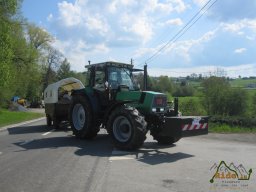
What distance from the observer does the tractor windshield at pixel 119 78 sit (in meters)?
14.1

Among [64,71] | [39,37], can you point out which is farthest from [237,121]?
[64,71]

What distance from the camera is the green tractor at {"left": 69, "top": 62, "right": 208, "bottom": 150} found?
11.3m

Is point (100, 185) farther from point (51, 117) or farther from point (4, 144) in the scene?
point (51, 117)

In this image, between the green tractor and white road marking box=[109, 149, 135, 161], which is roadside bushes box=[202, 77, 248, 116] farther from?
white road marking box=[109, 149, 135, 161]

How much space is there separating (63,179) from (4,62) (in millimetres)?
23006

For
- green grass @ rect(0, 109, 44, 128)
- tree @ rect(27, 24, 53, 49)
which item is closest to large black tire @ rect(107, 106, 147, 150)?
green grass @ rect(0, 109, 44, 128)

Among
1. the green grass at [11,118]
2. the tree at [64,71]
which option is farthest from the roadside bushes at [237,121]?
the tree at [64,71]

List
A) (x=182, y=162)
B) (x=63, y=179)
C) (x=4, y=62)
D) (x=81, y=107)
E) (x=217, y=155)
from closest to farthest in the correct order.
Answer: (x=63, y=179) < (x=182, y=162) < (x=217, y=155) < (x=81, y=107) < (x=4, y=62)

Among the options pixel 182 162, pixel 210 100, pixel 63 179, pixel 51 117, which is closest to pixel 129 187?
pixel 63 179

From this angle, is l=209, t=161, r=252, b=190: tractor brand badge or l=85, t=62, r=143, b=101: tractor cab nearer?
l=209, t=161, r=252, b=190: tractor brand badge

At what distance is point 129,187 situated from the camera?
722 centimetres

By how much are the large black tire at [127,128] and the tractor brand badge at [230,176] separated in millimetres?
2636

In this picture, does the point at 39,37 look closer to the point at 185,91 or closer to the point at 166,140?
the point at 185,91

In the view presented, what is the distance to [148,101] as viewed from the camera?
12383 mm
